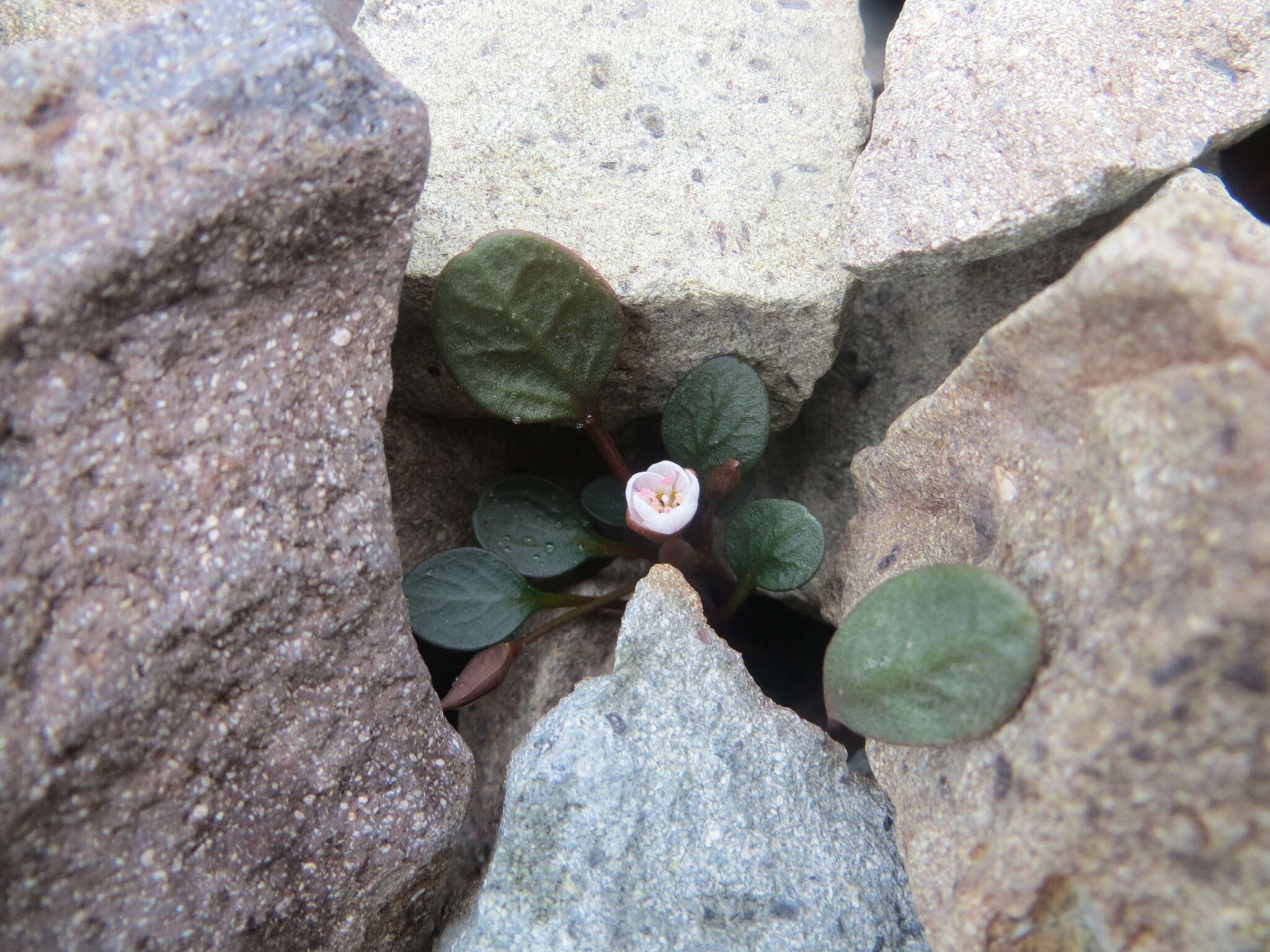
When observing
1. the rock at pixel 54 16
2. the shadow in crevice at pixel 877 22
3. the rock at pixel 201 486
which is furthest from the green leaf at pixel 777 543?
the rock at pixel 54 16

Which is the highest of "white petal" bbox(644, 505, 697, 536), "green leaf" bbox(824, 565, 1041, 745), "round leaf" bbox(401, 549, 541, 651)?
"green leaf" bbox(824, 565, 1041, 745)

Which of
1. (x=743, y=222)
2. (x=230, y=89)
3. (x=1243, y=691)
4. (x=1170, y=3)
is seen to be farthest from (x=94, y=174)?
(x=1170, y=3)

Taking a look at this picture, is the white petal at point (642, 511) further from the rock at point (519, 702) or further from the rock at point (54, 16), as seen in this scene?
the rock at point (54, 16)

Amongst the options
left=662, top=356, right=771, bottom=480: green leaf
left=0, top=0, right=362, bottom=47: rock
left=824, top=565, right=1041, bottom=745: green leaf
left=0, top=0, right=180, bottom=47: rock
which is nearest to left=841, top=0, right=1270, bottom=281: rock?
left=662, top=356, right=771, bottom=480: green leaf

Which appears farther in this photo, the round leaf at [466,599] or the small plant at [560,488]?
the round leaf at [466,599]

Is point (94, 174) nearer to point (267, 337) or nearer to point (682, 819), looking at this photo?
point (267, 337)

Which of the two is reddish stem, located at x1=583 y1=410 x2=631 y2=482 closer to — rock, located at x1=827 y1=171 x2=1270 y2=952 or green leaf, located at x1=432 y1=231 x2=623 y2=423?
green leaf, located at x1=432 y1=231 x2=623 y2=423
